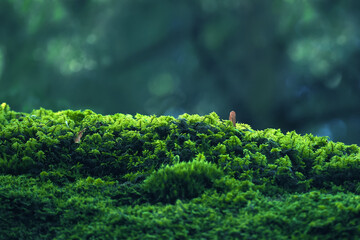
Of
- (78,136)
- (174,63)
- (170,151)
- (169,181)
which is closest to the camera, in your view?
(169,181)

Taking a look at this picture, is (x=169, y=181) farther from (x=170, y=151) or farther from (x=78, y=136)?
(x=78, y=136)

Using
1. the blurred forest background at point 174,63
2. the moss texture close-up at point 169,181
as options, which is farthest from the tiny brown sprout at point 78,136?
the blurred forest background at point 174,63

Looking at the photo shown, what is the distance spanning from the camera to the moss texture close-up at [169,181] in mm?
3135

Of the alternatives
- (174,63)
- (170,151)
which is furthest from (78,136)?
(174,63)

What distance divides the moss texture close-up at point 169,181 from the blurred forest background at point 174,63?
198 inches

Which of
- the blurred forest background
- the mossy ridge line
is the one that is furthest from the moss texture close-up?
the blurred forest background

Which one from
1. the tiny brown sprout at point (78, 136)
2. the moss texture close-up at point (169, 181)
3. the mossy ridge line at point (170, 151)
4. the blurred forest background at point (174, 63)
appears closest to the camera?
the moss texture close-up at point (169, 181)

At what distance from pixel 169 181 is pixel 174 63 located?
682cm

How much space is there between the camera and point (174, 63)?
10250 millimetres

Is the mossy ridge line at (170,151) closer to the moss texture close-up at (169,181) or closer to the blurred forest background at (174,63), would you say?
the moss texture close-up at (169,181)

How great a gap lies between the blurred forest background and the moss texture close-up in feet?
16.5

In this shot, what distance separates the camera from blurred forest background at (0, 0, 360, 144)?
999 cm

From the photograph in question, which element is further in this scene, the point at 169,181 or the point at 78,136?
the point at 78,136

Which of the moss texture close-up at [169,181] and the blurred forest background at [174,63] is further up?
the blurred forest background at [174,63]
